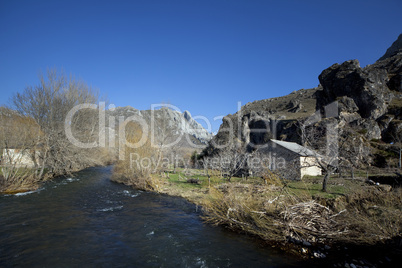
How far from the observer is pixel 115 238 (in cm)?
1037

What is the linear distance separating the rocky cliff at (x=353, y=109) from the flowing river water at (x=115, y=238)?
33903 millimetres

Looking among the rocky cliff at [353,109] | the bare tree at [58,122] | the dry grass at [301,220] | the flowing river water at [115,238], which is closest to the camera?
the flowing river water at [115,238]

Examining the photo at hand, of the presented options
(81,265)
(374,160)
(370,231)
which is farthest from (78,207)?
(374,160)

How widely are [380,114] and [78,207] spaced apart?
61.7 metres

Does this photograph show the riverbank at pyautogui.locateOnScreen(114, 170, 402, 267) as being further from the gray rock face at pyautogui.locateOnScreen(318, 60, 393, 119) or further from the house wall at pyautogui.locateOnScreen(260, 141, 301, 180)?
the gray rock face at pyautogui.locateOnScreen(318, 60, 393, 119)

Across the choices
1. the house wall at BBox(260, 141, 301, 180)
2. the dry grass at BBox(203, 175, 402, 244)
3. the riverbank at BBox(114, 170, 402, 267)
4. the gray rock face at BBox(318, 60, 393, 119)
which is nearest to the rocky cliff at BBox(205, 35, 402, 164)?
the gray rock face at BBox(318, 60, 393, 119)

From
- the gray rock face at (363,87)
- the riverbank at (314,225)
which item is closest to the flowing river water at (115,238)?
the riverbank at (314,225)

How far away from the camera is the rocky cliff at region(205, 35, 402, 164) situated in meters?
44.6

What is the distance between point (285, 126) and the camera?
62.2 meters

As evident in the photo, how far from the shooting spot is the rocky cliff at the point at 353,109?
1757 inches

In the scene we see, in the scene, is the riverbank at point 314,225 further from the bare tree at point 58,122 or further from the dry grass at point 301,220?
the bare tree at point 58,122

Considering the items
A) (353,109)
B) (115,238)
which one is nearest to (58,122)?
(115,238)

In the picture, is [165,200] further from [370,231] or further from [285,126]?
[285,126]

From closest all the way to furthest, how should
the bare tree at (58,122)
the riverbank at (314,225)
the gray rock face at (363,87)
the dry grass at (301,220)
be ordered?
the riverbank at (314,225) → the dry grass at (301,220) → the bare tree at (58,122) → the gray rock face at (363,87)
